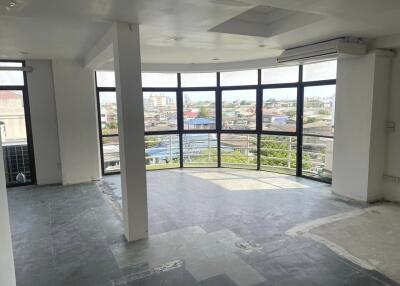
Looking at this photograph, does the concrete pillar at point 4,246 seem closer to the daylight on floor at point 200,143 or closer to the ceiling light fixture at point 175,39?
the daylight on floor at point 200,143

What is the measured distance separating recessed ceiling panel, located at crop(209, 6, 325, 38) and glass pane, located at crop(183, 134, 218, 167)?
12.4ft

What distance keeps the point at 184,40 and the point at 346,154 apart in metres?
3.32

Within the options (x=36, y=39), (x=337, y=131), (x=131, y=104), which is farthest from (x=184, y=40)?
(x=337, y=131)

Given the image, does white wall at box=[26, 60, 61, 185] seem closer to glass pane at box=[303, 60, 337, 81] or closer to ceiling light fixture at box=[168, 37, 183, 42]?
ceiling light fixture at box=[168, 37, 183, 42]

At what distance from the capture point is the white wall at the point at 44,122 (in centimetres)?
583

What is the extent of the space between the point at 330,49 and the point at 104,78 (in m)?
4.74

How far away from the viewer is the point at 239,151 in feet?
24.2

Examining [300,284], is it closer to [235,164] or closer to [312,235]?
[312,235]

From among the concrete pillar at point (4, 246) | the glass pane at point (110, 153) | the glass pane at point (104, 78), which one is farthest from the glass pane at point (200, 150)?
the concrete pillar at point (4, 246)

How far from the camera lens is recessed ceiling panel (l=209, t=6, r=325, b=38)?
12.1 ft

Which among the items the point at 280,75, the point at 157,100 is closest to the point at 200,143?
the point at 157,100

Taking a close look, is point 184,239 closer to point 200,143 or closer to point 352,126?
point 352,126

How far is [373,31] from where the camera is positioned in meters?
3.92

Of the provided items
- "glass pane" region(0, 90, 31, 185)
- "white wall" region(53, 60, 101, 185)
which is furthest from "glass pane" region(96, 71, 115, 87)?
"glass pane" region(0, 90, 31, 185)
